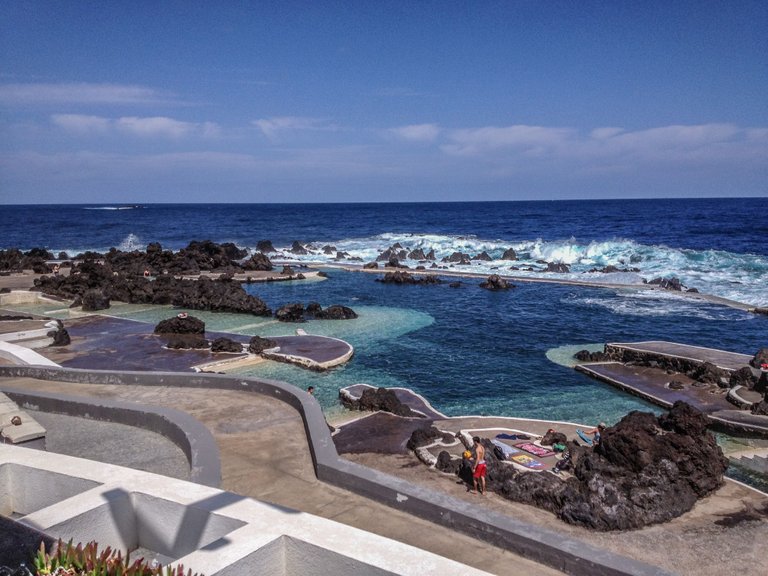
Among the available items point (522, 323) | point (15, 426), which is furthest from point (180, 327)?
point (15, 426)

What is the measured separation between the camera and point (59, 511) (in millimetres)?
5535

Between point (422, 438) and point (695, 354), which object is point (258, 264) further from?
point (422, 438)

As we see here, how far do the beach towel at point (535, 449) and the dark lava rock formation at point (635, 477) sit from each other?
0.57 m

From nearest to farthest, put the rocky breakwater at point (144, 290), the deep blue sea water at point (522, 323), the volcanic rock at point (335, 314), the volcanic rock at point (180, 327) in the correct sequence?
the deep blue sea water at point (522, 323) → the volcanic rock at point (180, 327) → the volcanic rock at point (335, 314) → the rocky breakwater at point (144, 290)

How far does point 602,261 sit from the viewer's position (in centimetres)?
6569

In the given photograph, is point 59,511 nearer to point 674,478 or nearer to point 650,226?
point 674,478

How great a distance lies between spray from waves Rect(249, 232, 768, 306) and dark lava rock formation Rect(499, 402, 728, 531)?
Result: 99.2 ft

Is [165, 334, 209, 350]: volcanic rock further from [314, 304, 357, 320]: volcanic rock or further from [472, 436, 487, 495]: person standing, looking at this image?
[472, 436, 487, 495]: person standing

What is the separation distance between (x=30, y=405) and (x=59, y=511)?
7.71m

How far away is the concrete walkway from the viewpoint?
6.87m

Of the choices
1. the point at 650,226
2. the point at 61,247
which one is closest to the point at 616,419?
the point at 61,247

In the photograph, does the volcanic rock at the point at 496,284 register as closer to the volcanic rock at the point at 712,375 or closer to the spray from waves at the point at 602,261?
the spray from waves at the point at 602,261

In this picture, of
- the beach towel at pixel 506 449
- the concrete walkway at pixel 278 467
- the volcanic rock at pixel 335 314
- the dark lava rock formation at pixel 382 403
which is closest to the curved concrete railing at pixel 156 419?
the concrete walkway at pixel 278 467

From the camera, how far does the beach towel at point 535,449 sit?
14.2 meters
